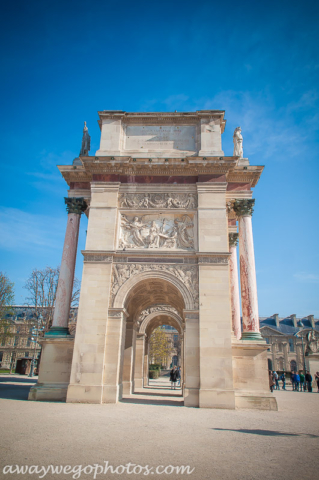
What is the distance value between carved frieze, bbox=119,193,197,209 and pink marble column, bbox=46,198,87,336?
247cm

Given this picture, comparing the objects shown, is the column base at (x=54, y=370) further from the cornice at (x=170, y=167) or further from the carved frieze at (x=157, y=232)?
the cornice at (x=170, y=167)

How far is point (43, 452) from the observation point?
6215mm

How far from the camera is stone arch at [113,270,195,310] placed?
16141 mm

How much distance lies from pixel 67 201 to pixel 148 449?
14289 millimetres

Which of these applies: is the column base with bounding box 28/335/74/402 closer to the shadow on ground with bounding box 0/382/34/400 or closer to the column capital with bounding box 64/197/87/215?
the shadow on ground with bounding box 0/382/34/400

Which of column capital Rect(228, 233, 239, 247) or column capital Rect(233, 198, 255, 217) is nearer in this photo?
column capital Rect(233, 198, 255, 217)

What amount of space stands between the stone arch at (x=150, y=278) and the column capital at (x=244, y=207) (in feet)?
16.3

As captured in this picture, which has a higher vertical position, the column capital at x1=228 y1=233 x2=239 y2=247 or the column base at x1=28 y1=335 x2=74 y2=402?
the column capital at x1=228 y1=233 x2=239 y2=247

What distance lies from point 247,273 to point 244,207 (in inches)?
138

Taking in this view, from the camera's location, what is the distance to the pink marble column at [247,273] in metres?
16.4

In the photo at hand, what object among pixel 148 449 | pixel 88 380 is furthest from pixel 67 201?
pixel 148 449

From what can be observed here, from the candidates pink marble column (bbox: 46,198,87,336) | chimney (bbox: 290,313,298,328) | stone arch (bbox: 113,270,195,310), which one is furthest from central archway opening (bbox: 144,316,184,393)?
chimney (bbox: 290,313,298,328)

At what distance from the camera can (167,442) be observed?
7312 mm

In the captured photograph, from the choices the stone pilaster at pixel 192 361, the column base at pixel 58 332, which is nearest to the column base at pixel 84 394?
the column base at pixel 58 332
